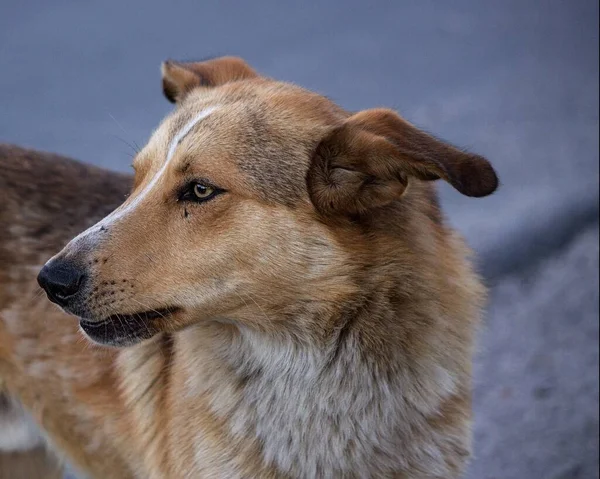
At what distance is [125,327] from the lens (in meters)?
2.96

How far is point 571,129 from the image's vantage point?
22.4 ft

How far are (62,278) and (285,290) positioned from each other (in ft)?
2.26

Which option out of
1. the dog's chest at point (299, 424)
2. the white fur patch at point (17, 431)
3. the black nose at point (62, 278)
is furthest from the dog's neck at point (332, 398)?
the white fur patch at point (17, 431)

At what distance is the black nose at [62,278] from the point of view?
2.85 metres

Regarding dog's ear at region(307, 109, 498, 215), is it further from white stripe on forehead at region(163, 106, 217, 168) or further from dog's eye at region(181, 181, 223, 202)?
white stripe on forehead at region(163, 106, 217, 168)

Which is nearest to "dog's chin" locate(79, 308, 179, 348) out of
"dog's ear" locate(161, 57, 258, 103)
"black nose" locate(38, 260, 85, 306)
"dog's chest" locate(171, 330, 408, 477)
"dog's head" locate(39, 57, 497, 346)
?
"dog's head" locate(39, 57, 497, 346)

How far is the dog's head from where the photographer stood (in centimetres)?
288

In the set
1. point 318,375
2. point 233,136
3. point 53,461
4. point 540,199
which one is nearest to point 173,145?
point 233,136

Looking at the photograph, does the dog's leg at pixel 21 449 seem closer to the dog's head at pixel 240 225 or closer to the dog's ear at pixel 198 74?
the dog's head at pixel 240 225

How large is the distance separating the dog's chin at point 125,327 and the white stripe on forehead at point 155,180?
0.90ft

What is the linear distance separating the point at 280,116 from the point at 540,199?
3580 millimetres

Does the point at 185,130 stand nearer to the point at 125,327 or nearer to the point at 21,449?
the point at 125,327

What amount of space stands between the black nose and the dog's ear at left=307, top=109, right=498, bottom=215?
2.54 ft

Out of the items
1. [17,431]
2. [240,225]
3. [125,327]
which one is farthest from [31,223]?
[240,225]
